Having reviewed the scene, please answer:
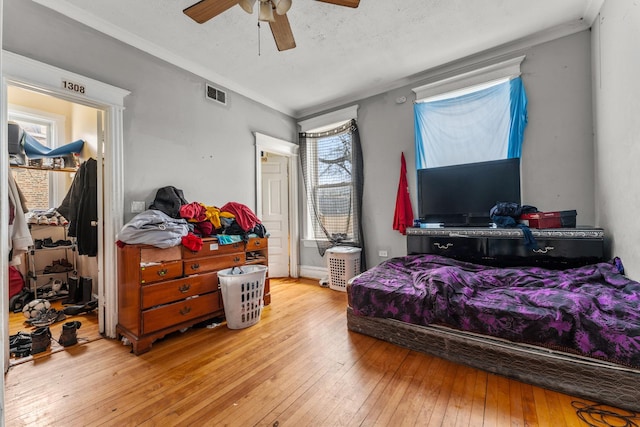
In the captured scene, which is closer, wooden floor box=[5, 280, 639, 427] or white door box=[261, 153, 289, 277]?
wooden floor box=[5, 280, 639, 427]

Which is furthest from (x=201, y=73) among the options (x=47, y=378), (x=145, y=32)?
(x=47, y=378)

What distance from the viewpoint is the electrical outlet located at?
2.72m

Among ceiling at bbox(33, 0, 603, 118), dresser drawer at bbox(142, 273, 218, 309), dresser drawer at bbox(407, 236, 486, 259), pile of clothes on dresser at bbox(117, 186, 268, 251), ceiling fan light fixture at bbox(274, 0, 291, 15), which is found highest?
ceiling at bbox(33, 0, 603, 118)

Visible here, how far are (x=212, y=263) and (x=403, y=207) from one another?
229cm

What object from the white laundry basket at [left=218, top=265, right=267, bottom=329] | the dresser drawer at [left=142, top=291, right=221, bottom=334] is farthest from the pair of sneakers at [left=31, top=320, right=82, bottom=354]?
the white laundry basket at [left=218, top=265, right=267, bottom=329]

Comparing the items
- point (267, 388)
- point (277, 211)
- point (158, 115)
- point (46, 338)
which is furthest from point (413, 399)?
point (277, 211)

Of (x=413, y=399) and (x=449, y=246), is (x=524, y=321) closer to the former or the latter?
(x=413, y=399)

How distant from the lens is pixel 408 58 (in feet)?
10.6

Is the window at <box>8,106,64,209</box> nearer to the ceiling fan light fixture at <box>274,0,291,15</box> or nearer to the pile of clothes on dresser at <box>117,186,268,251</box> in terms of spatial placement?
the pile of clothes on dresser at <box>117,186,268,251</box>

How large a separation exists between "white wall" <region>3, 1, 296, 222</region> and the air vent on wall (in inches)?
2.7

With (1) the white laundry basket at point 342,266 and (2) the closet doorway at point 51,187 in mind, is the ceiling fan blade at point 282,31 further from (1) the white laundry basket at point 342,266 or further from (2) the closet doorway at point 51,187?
(1) the white laundry basket at point 342,266

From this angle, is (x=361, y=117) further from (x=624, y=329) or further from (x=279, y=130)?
(x=624, y=329)

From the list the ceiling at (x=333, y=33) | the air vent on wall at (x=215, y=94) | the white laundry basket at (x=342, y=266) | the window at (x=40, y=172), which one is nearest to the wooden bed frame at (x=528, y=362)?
the white laundry basket at (x=342, y=266)

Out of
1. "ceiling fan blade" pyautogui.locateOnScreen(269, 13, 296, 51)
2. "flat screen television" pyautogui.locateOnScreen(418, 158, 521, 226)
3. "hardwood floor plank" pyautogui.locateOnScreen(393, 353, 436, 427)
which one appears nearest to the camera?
"hardwood floor plank" pyautogui.locateOnScreen(393, 353, 436, 427)
